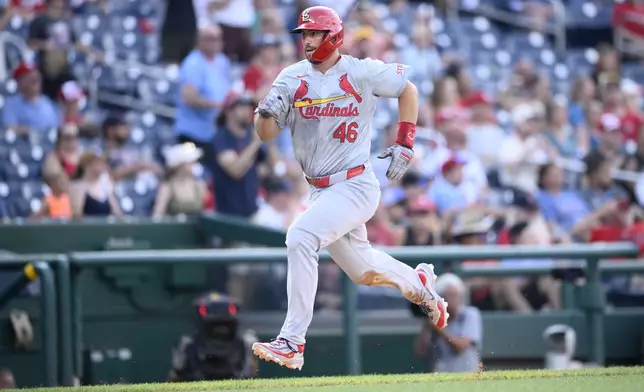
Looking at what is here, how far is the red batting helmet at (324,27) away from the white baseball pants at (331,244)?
63 centimetres

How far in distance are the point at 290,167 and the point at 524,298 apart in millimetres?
2767

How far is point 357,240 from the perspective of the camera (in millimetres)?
6621

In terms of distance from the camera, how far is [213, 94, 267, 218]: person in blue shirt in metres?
10.6

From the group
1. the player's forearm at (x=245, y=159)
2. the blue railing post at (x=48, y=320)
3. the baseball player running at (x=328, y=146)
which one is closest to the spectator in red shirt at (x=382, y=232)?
the player's forearm at (x=245, y=159)

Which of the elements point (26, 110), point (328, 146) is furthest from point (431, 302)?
point (26, 110)

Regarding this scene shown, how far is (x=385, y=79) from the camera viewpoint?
645 cm

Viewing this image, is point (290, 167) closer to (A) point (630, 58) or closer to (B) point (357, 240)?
(B) point (357, 240)

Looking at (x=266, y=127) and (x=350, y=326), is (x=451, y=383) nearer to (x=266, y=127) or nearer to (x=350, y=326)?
(x=266, y=127)

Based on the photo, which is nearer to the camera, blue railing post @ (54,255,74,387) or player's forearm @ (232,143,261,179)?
blue railing post @ (54,255,74,387)

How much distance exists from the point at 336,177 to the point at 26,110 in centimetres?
623

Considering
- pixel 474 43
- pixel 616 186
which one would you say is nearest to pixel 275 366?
pixel 616 186

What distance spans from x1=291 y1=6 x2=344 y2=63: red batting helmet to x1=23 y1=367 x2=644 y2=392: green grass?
1575mm

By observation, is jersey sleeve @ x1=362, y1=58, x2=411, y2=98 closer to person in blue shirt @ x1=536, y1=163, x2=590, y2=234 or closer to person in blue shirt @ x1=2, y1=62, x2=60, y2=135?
person in blue shirt @ x1=536, y1=163, x2=590, y2=234

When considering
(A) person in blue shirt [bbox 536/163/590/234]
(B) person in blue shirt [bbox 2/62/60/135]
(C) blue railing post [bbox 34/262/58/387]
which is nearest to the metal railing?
(B) person in blue shirt [bbox 2/62/60/135]
